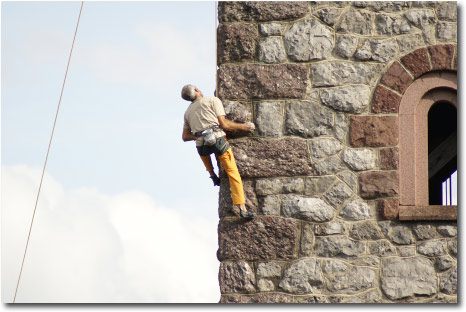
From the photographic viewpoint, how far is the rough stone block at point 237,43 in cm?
838

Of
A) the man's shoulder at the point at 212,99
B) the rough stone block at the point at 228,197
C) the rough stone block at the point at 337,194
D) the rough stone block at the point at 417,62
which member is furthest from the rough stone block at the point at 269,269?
the rough stone block at the point at 417,62

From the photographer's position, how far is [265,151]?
8211 millimetres

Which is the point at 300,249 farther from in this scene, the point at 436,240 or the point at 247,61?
the point at 247,61

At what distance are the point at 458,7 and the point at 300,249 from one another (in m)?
2.63

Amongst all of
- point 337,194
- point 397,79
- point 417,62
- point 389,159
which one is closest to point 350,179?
point 337,194

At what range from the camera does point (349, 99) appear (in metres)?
8.25

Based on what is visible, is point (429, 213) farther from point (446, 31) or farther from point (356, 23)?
point (356, 23)

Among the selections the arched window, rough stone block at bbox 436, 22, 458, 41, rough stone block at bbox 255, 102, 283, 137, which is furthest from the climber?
rough stone block at bbox 436, 22, 458, 41

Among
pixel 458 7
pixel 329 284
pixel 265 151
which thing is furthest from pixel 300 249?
pixel 458 7

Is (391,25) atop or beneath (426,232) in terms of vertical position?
atop

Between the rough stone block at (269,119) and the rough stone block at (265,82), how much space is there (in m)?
0.08

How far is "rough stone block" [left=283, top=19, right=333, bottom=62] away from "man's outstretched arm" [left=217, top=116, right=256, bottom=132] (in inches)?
29.5

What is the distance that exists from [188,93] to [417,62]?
82.0 inches

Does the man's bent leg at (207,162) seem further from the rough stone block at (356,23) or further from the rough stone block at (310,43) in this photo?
the rough stone block at (356,23)
